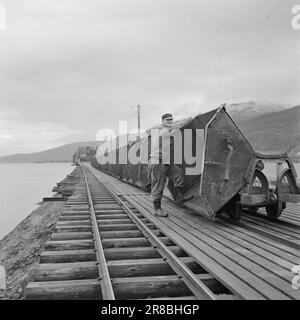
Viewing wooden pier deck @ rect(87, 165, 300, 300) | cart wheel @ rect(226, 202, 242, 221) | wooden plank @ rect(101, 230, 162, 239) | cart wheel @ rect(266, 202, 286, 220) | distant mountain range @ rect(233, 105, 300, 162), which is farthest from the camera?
distant mountain range @ rect(233, 105, 300, 162)

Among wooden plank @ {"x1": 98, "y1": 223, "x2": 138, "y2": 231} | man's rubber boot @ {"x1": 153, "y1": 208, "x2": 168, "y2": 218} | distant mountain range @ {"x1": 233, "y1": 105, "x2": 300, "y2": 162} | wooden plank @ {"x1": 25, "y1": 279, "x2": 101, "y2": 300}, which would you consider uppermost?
distant mountain range @ {"x1": 233, "y1": 105, "x2": 300, "y2": 162}

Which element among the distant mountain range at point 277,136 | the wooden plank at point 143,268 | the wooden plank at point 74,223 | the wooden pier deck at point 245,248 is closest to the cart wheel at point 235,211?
the wooden pier deck at point 245,248

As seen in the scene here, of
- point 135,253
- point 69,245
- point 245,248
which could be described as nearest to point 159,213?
point 69,245

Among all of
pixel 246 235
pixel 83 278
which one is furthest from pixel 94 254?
pixel 246 235

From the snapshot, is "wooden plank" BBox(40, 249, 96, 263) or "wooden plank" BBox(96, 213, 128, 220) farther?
"wooden plank" BBox(96, 213, 128, 220)

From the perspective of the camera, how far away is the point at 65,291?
12.6ft

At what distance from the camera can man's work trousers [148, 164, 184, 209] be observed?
26.8 feet

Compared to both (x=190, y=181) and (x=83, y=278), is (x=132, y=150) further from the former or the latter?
(x=83, y=278)

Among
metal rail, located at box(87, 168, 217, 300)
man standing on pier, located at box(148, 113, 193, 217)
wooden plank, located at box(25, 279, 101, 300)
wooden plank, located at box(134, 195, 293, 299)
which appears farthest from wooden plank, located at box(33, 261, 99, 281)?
man standing on pier, located at box(148, 113, 193, 217)

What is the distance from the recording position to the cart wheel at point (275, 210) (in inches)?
276

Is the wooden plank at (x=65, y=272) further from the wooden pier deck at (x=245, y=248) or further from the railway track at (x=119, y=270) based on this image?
the wooden pier deck at (x=245, y=248)

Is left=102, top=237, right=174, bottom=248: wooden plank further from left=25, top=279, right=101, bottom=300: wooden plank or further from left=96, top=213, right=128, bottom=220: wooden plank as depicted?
left=96, top=213, right=128, bottom=220: wooden plank

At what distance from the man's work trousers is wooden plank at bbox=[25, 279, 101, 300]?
4285 millimetres
